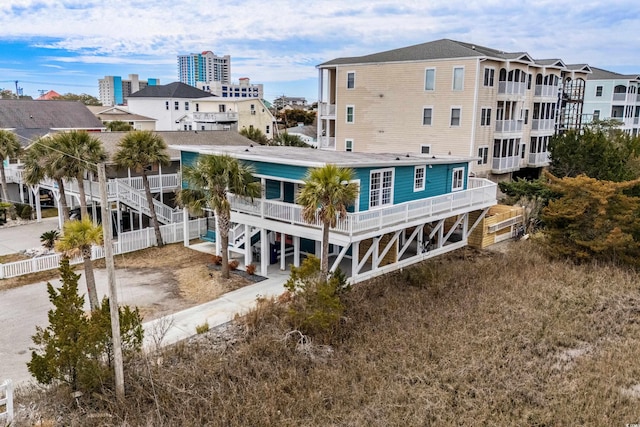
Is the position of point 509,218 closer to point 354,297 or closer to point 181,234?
point 354,297

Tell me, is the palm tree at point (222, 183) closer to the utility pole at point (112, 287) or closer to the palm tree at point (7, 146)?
→ the utility pole at point (112, 287)

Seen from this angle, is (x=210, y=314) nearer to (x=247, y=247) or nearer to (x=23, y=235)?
(x=247, y=247)

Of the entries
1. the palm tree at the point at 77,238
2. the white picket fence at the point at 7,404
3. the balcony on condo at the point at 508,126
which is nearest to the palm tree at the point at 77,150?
the palm tree at the point at 77,238

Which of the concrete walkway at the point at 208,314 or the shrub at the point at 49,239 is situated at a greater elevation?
the shrub at the point at 49,239

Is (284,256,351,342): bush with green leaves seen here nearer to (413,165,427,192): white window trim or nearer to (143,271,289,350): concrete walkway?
(143,271,289,350): concrete walkway

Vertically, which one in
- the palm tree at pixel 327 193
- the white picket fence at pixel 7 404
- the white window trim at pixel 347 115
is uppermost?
the white window trim at pixel 347 115

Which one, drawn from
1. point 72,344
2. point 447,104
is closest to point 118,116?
point 447,104
